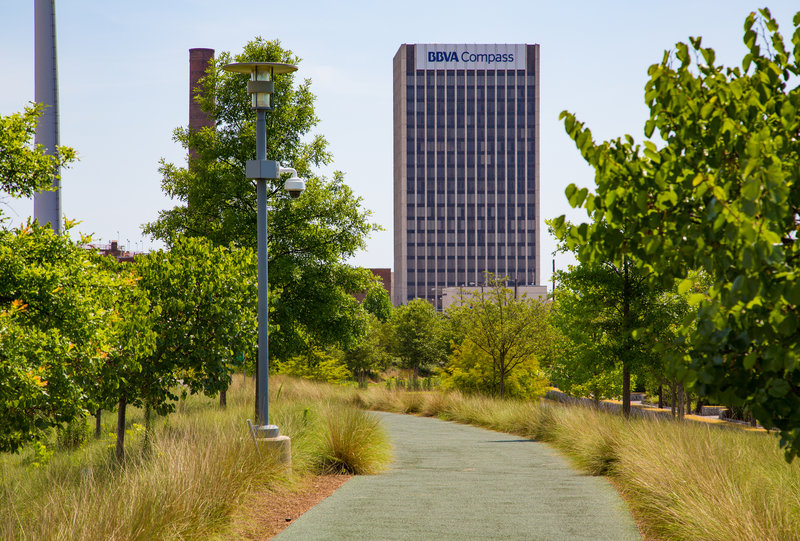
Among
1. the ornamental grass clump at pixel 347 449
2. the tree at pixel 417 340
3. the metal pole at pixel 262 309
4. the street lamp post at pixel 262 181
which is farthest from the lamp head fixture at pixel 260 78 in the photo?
the tree at pixel 417 340

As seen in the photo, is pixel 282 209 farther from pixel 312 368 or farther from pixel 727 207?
pixel 312 368

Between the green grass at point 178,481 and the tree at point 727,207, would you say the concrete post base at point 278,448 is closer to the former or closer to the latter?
the green grass at point 178,481

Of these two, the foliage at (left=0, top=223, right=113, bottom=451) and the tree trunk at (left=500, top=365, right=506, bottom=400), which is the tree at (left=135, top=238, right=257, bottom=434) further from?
the tree trunk at (left=500, top=365, right=506, bottom=400)

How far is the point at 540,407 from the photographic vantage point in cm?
2150

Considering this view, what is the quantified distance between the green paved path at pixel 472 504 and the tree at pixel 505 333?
50.4ft

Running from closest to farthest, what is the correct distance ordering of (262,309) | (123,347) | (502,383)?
(123,347) → (262,309) → (502,383)

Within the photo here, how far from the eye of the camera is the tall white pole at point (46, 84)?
591 inches

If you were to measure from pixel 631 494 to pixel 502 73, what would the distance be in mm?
164637

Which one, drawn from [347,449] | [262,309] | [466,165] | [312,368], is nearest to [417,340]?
[312,368]

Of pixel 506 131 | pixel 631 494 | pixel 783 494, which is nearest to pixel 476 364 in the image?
pixel 631 494

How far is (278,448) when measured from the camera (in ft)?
37.2

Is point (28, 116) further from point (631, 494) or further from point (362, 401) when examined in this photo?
point (362, 401)

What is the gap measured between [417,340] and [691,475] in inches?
1821

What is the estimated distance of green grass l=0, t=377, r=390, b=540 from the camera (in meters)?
6.39
